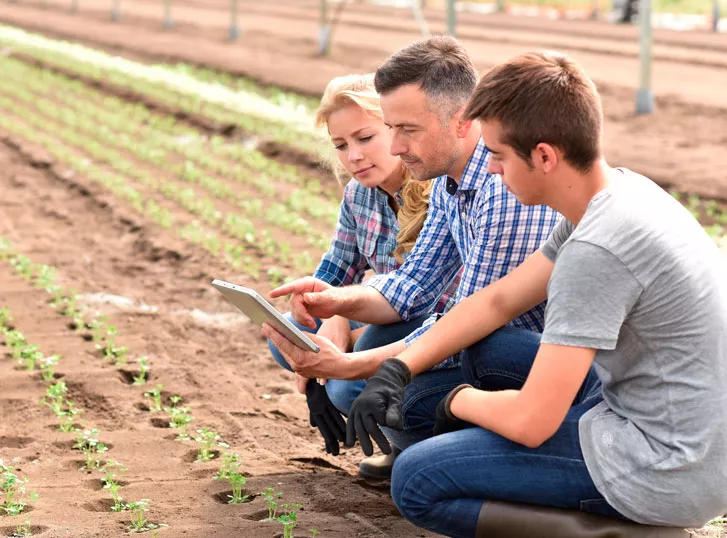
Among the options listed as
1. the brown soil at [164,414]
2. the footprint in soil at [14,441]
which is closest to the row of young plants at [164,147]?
the brown soil at [164,414]

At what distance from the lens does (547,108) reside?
287cm

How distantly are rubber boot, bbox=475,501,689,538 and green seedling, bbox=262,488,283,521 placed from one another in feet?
2.87

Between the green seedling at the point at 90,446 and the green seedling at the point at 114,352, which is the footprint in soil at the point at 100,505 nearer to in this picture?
the green seedling at the point at 90,446

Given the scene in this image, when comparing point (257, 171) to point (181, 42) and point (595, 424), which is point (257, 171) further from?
point (181, 42)

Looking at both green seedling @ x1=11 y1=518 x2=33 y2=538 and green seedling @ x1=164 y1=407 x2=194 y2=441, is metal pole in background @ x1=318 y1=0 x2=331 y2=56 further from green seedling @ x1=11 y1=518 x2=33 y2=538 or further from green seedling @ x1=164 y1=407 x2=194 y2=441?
green seedling @ x1=11 y1=518 x2=33 y2=538

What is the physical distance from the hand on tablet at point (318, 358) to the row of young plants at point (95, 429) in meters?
0.47

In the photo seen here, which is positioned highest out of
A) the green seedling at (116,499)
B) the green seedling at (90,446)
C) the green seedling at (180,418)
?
the green seedling at (116,499)

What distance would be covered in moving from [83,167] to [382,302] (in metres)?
7.24

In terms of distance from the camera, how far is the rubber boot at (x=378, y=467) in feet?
13.9

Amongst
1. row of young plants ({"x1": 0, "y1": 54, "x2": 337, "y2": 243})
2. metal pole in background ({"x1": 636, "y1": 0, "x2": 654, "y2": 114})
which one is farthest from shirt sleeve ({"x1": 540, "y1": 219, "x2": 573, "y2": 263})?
metal pole in background ({"x1": 636, "y1": 0, "x2": 654, "y2": 114})

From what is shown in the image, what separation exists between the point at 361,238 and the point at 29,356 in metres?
1.98

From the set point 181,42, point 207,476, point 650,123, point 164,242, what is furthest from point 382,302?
point 181,42

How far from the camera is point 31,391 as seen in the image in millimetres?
5012

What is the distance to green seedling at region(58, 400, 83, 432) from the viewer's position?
4.59 m
